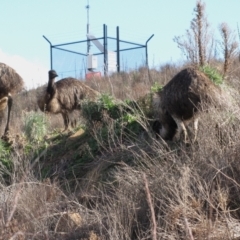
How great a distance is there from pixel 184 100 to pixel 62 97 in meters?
6.09

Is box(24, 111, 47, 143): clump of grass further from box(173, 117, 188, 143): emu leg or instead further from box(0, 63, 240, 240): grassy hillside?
box(173, 117, 188, 143): emu leg

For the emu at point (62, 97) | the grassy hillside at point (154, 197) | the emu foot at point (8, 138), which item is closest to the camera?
the grassy hillside at point (154, 197)

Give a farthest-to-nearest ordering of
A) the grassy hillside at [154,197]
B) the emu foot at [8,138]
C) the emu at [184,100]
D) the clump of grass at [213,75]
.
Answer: the emu foot at [8,138] < the clump of grass at [213,75] < the emu at [184,100] < the grassy hillside at [154,197]

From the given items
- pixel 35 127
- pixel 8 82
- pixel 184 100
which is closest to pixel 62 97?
pixel 35 127

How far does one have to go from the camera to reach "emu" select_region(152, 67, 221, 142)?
30.3 feet

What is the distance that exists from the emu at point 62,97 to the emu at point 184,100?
5126 millimetres

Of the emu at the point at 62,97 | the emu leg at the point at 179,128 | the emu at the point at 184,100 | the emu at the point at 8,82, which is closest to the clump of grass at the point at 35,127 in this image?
the emu at the point at 8,82

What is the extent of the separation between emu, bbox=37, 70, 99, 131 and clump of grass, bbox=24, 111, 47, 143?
724mm

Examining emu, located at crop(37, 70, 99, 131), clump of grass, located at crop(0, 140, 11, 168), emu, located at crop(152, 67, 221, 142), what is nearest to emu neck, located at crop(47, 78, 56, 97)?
emu, located at crop(37, 70, 99, 131)

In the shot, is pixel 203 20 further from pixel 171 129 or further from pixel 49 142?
pixel 49 142

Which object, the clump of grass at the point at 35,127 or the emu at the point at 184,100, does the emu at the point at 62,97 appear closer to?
the clump of grass at the point at 35,127

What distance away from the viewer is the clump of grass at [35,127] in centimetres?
1388

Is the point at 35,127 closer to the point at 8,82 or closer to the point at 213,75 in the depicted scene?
the point at 8,82

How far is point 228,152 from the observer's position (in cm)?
750
